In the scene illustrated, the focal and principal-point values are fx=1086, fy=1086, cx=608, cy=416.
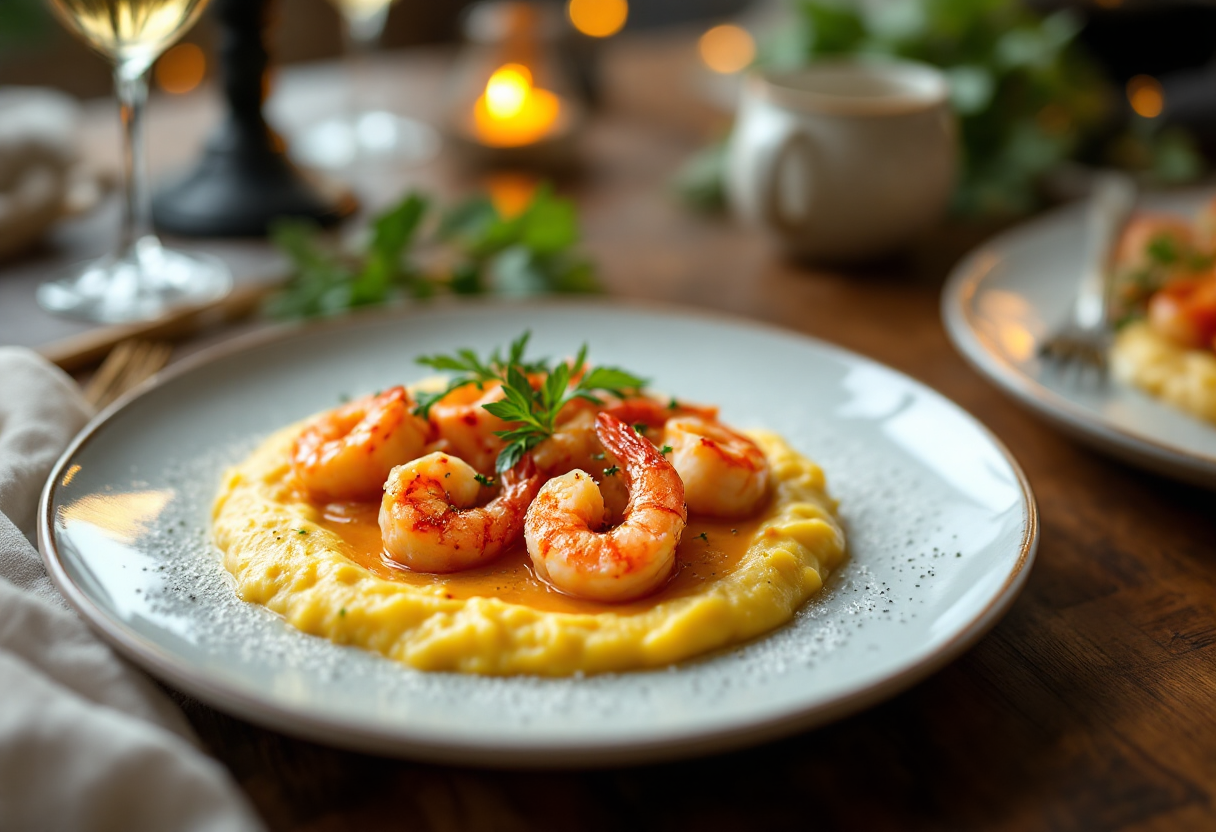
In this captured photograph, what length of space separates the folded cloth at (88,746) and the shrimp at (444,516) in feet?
1.22

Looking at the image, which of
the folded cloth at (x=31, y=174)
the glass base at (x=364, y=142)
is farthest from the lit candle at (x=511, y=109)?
the folded cloth at (x=31, y=174)

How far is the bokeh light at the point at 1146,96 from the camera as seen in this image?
3723 millimetres

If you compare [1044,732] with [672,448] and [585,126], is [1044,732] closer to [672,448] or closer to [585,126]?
[672,448]

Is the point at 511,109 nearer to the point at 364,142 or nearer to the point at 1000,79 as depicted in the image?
the point at 364,142

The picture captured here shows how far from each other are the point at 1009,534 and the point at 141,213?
6.82ft

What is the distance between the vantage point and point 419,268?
274 cm

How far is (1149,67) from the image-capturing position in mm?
3686

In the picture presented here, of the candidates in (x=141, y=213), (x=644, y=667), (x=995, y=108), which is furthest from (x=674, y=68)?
(x=644, y=667)

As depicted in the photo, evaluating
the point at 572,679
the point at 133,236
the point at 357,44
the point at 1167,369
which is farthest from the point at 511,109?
the point at 572,679

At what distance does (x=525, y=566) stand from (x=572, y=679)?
29 cm

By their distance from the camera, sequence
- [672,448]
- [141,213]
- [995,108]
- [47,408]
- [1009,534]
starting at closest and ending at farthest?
[1009,534]
[672,448]
[47,408]
[141,213]
[995,108]

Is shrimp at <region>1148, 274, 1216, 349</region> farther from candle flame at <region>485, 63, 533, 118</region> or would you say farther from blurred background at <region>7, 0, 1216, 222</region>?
candle flame at <region>485, 63, 533, 118</region>

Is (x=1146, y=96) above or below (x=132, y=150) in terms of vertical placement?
below

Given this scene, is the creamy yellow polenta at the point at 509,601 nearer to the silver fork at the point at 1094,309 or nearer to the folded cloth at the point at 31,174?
the silver fork at the point at 1094,309
